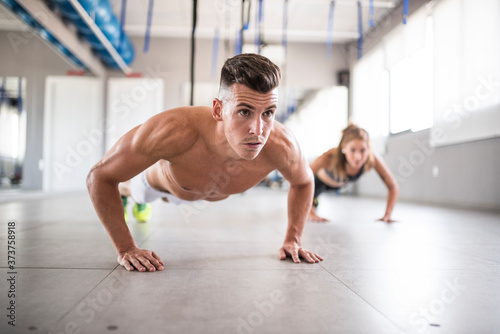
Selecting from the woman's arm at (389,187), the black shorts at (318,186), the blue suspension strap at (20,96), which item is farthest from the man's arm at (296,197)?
the blue suspension strap at (20,96)

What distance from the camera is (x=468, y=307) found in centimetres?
91

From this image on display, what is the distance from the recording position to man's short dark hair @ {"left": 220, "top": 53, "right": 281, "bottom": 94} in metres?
1.15

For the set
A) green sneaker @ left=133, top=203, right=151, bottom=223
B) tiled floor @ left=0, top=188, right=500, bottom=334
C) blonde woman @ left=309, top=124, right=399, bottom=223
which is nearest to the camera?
tiled floor @ left=0, top=188, right=500, bottom=334

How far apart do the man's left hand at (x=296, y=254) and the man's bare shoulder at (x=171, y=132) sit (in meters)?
0.55

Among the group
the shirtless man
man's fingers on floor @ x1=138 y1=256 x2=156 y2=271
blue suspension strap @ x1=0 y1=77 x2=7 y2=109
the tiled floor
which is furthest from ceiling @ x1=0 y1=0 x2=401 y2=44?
man's fingers on floor @ x1=138 y1=256 x2=156 y2=271

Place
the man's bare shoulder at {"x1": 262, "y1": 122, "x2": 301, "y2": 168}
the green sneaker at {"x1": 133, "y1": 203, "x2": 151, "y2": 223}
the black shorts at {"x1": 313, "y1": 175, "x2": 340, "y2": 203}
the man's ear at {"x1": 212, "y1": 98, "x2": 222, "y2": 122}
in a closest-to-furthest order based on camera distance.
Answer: the man's ear at {"x1": 212, "y1": 98, "x2": 222, "y2": 122}, the man's bare shoulder at {"x1": 262, "y1": 122, "x2": 301, "y2": 168}, the green sneaker at {"x1": 133, "y1": 203, "x2": 151, "y2": 223}, the black shorts at {"x1": 313, "y1": 175, "x2": 340, "y2": 203}

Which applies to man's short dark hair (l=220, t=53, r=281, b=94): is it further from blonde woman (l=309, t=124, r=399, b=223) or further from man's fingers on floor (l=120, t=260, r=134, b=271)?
blonde woman (l=309, t=124, r=399, b=223)

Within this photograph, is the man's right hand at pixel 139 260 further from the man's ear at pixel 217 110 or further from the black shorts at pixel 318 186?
the black shorts at pixel 318 186

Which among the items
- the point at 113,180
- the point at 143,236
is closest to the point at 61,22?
the point at 143,236

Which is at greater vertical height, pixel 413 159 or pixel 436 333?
pixel 413 159

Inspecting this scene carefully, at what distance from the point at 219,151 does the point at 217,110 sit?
0.57 feet

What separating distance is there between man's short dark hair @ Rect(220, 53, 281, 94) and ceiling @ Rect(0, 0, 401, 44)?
4.65 meters

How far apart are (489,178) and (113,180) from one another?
3910 mm

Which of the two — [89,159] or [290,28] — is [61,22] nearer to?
[89,159]
